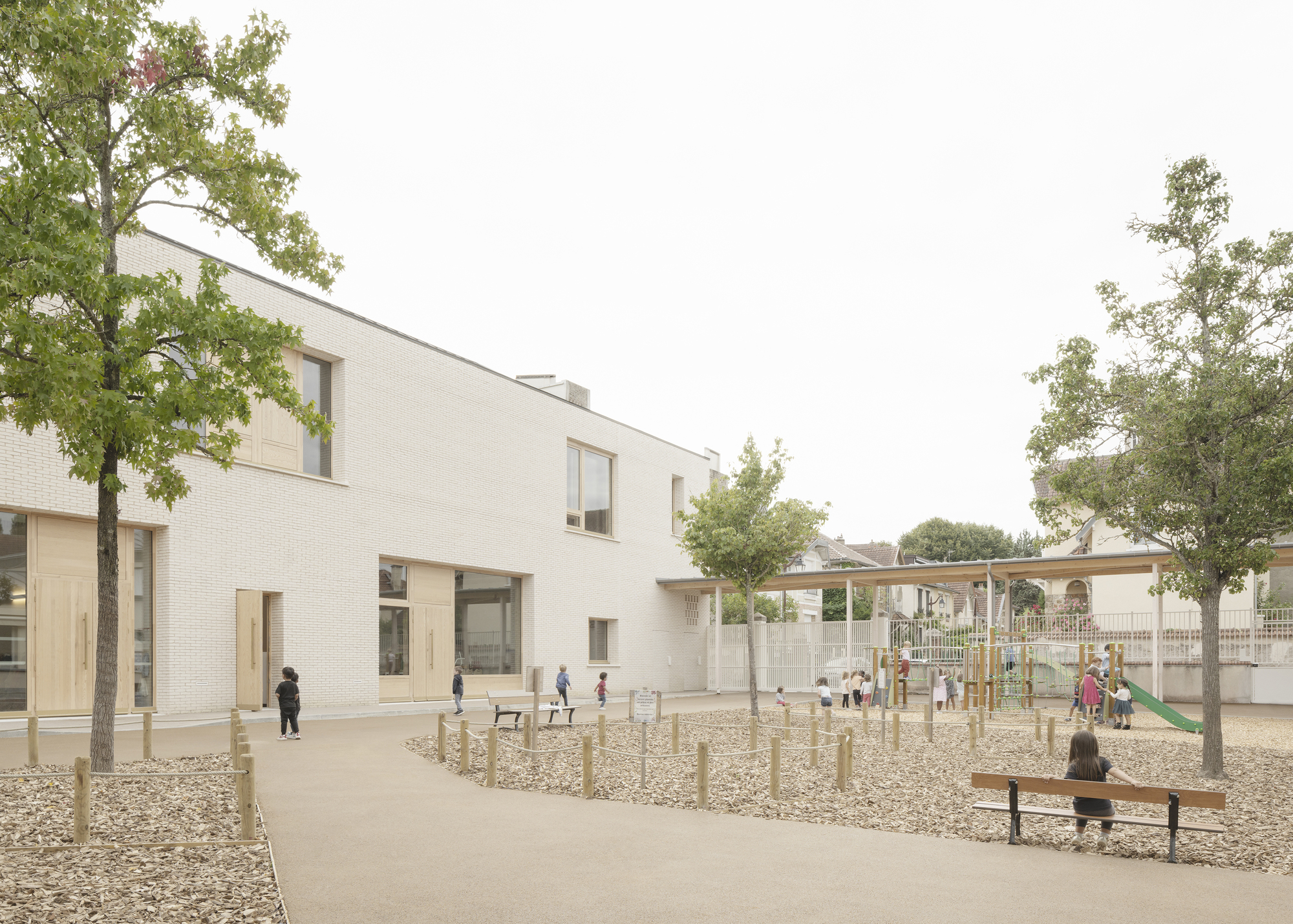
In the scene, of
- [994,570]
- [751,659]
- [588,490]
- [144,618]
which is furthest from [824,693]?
[144,618]

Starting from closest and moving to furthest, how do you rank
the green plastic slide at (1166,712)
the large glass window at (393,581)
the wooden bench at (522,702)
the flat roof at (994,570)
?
the wooden bench at (522,702)
the green plastic slide at (1166,712)
the large glass window at (393,581)
the flat roof at (994,570)

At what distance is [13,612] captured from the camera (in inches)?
696

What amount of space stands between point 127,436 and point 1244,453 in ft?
42.0

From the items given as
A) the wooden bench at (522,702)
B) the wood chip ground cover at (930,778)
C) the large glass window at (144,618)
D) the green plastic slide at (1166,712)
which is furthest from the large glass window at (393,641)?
the green plastic slide at (1166,712)

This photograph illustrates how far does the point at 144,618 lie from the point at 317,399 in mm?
6552

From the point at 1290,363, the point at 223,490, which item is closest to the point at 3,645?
the point at 223,490

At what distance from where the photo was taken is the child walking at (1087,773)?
908cm

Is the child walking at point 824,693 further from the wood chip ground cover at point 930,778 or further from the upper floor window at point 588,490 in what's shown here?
the upper floor window at point 588,490

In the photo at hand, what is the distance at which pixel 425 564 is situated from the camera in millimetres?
26906

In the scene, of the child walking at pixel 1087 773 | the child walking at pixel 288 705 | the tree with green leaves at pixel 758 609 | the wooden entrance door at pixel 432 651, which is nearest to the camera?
the child walking at pixel 1087 773

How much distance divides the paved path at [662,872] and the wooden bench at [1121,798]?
1.14 ft

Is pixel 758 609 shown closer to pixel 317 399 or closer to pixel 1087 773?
pixel 317 399

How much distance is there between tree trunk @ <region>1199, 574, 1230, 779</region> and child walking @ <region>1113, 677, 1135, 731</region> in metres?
8.71


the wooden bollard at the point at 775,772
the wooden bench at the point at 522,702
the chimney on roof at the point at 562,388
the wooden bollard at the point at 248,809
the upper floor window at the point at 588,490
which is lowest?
the wooden bench at the point at 522,702
